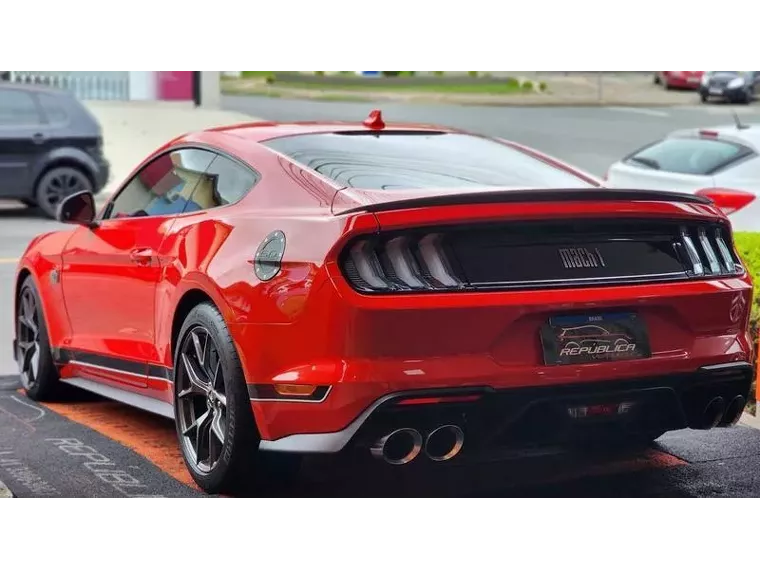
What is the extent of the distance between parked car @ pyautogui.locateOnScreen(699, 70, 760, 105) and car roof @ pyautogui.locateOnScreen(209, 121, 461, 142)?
76.9 ft

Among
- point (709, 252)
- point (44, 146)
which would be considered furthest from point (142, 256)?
point (44, 146)

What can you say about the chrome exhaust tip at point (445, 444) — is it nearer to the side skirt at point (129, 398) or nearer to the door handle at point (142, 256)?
the side skirt at point (129, 398)

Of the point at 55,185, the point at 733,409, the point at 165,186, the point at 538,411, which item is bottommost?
the point at 55,185

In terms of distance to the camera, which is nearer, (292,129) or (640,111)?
(292,129)

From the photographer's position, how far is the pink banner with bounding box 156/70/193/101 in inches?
1148

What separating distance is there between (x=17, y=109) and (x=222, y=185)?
38.4 feet

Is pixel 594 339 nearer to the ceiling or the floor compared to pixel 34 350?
nearer to the ceiling

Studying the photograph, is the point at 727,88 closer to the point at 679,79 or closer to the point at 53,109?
the point at 679,79

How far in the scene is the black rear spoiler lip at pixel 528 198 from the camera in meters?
4.78

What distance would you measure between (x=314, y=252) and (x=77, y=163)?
507 inches

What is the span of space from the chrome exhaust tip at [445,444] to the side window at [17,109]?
1290cm

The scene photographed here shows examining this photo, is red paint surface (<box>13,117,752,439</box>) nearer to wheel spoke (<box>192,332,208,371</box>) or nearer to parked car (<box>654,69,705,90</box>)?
wheel spoke (<box>192,332,208,371</box>)

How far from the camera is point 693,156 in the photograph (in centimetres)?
1145

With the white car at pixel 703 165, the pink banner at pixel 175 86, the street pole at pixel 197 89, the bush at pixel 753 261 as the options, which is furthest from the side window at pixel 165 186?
the street pole at pixel 197 89
